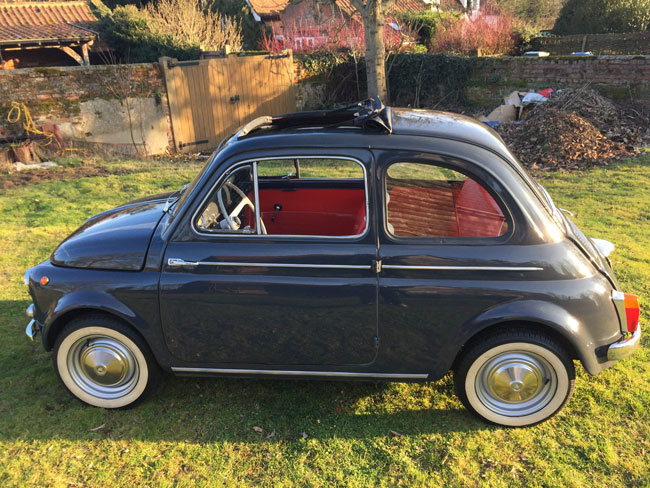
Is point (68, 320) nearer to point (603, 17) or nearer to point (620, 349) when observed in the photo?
point (620, 349)

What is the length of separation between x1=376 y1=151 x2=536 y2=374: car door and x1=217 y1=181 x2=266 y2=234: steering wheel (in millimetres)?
898

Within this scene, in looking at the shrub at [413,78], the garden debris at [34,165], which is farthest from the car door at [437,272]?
the shrub at [413,78]

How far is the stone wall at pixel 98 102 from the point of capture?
37.6ft

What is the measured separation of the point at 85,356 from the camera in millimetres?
3570

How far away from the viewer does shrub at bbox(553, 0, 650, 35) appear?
1808cm

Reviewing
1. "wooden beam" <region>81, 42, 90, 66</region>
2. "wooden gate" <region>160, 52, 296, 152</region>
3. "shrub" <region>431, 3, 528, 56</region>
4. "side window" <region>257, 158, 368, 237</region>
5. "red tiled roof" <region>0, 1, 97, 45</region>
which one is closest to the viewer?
"side window" <region>257, 158, 368, 237</region>

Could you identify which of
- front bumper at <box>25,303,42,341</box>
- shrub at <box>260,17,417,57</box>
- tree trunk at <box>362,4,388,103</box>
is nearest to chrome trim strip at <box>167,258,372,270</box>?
front bumper at <box>25,303,42,341</box>

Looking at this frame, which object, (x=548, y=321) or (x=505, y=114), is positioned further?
(x=505, y=114)

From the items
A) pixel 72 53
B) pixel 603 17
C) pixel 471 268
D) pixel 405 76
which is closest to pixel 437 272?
pixel 471 268

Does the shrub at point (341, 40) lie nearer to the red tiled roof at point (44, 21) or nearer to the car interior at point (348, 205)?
the red tiled roof at point (44, 21)

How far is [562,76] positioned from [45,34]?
20242mm

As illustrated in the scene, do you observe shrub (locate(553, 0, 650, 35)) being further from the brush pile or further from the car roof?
the car roof

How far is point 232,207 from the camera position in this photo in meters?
3.71

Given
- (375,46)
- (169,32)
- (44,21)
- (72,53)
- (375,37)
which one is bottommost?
(375,46)
